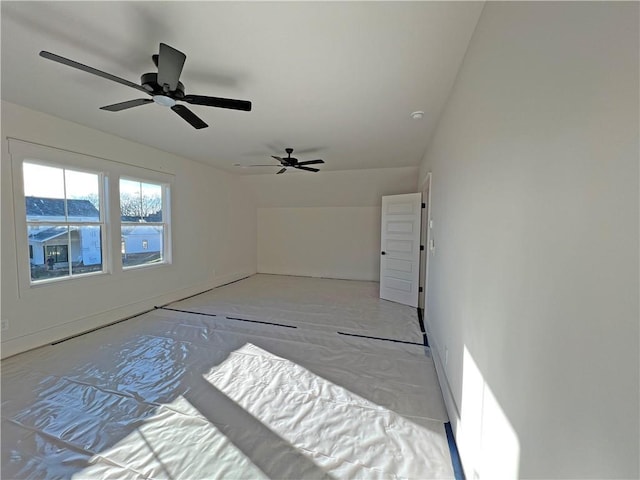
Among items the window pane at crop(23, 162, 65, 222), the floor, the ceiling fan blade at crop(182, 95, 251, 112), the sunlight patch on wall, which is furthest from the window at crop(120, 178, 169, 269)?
the sunlight patch on wall

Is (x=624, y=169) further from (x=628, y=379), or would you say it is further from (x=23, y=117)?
(x=23, y=117)

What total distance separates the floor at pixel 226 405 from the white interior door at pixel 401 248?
4.07 ft

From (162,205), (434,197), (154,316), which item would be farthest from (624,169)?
(162,205)

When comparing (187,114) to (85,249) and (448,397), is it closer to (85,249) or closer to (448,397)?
(85,249)

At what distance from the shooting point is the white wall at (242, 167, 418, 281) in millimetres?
6344

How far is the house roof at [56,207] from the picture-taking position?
316cm

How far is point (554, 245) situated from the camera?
0.85 metres

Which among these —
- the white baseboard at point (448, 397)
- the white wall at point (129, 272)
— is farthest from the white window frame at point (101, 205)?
the white baseboard at point (448, 397)

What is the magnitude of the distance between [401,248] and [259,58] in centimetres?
394

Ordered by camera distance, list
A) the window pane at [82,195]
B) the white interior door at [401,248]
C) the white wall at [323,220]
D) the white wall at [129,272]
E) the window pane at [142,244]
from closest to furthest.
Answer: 1. the white wall at [129,272]
2. the window pane at [82,195]
3. the window pane at [142,244]
4. the white interior door at [401,248]
5. the white wall at [323,220]

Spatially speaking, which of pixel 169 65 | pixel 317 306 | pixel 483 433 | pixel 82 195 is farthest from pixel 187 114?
pixel 317 306

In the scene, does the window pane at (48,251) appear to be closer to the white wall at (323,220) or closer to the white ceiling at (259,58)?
the white ceiling at (259,58)

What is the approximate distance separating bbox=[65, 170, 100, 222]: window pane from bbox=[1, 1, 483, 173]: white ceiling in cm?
70

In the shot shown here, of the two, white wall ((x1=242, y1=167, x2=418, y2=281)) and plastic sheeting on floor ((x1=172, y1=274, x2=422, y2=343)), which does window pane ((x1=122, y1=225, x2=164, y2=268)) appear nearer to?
plastic sheeting on floor ((x1=172, y1=274, x2=422, y2=343))
